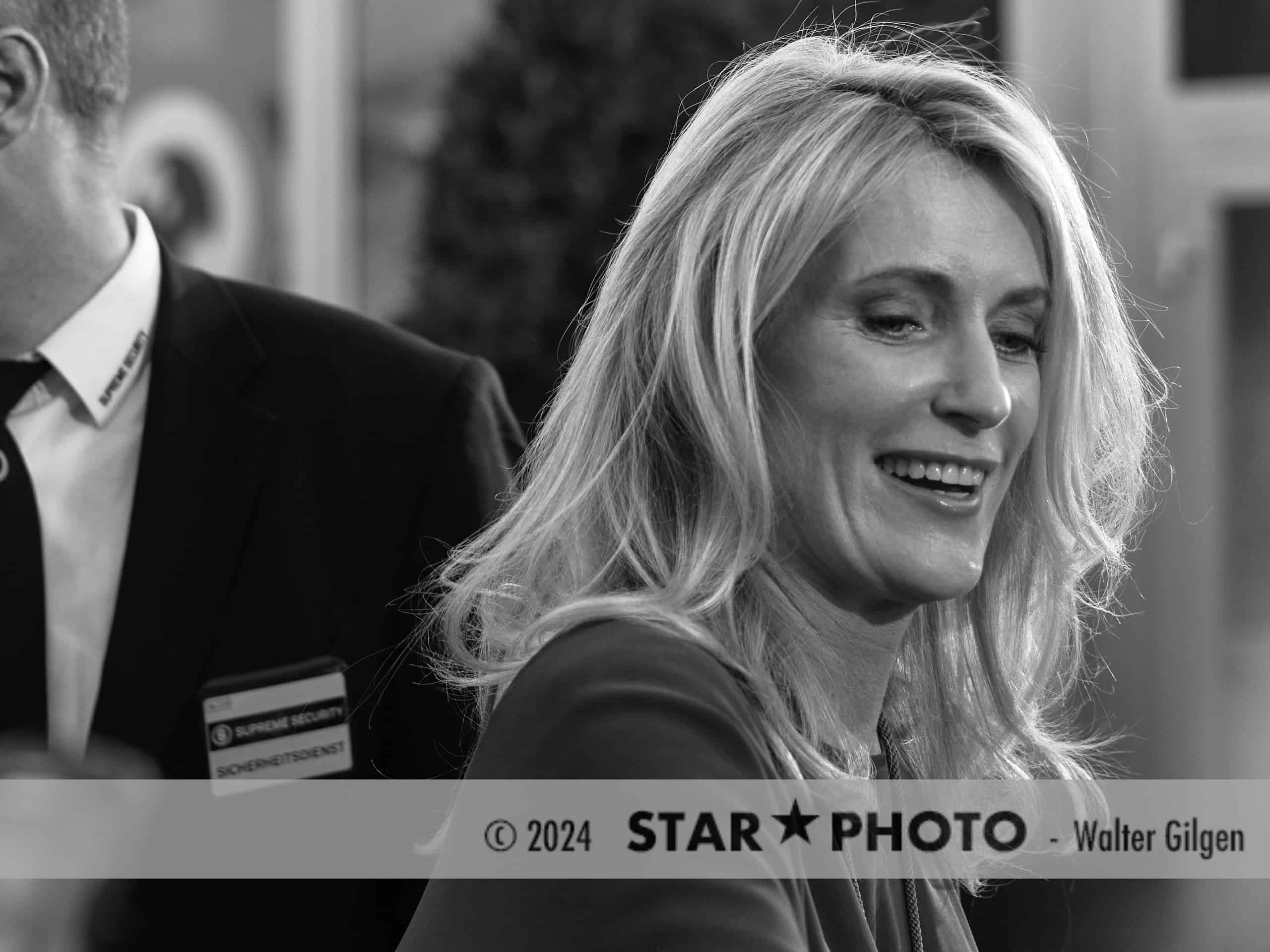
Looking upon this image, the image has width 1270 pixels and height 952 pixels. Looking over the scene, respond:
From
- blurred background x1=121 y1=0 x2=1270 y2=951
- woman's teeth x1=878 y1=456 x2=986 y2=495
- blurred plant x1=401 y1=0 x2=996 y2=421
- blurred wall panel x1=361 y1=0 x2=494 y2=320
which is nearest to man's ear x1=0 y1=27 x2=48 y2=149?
woman's teeth x1=878 y1=456 x2=986 y2=495

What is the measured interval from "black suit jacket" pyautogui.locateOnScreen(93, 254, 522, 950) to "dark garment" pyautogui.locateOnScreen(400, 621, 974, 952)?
677 mm

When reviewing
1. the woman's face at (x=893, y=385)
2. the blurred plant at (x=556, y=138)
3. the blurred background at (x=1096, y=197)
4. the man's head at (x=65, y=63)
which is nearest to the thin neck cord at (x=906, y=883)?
the woman's face at (x=893, y=385)

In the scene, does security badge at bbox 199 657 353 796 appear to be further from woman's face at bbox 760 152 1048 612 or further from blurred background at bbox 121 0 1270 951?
blurred background at bbox 121 0 1270 951

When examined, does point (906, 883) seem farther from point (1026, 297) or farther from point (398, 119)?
point (398, 119)

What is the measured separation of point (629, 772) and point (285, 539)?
0.91 metres

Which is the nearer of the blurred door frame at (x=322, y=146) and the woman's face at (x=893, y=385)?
the woman's face at (x=893, y=385)

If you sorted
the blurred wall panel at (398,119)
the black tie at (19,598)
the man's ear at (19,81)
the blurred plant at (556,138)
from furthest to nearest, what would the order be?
the blurred wall panel at (398,119) → the blurred plant at (556,138) → the man's ear at (19,81) → the black tie at (19,598)

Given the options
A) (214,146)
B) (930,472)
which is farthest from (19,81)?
(214,146)

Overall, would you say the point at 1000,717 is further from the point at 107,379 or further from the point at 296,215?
the point at 296,215

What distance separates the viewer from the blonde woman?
1248mm

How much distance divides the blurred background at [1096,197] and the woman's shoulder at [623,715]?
2.33 meters

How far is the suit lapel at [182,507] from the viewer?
176 cm

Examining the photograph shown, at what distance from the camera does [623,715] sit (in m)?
1.06

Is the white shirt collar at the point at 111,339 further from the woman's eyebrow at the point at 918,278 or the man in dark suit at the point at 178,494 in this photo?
the woman's eyebrow at the point at 918,278
